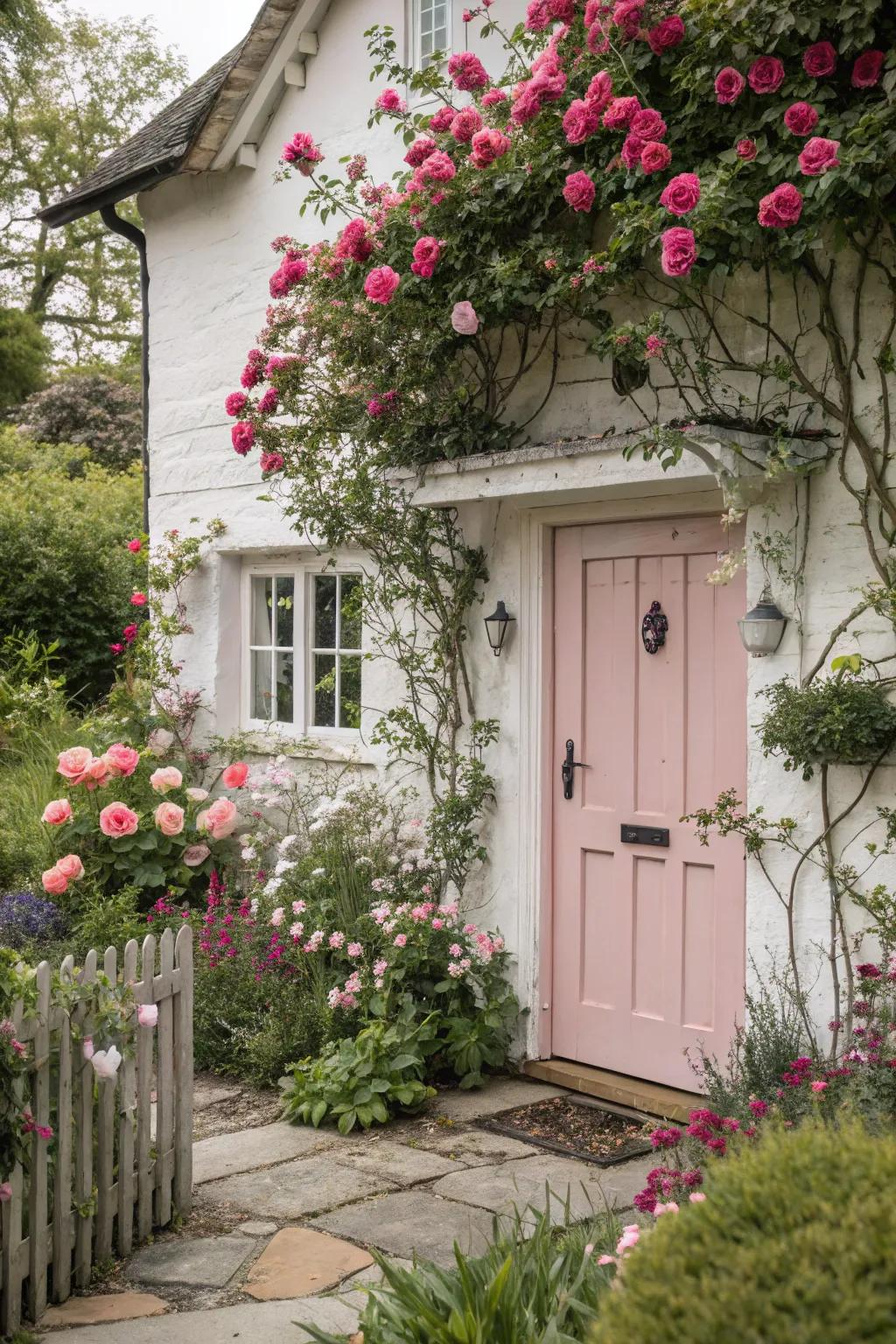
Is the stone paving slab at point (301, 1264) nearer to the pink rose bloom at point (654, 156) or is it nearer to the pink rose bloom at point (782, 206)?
the pink rose bloom at point (782, 206)

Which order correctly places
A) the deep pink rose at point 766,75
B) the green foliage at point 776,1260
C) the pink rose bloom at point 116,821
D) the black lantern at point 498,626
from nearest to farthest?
the green foliage at point 776,1260, the deep pink rose at point 766,75, the black lantern at point 498,626, the pink rose bloom at point 116,821

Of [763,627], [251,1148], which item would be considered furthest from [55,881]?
[763,627]

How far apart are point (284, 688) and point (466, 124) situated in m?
3.78

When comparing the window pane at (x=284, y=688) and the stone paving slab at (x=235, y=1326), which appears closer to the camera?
the stone paving slab at (x=235, y=1326)

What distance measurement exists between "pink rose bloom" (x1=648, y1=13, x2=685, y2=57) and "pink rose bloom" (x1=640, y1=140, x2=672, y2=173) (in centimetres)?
44

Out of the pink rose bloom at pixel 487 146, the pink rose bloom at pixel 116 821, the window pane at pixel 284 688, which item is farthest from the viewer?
the window pane at pixel 284 688

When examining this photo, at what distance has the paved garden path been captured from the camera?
3738 millimetres

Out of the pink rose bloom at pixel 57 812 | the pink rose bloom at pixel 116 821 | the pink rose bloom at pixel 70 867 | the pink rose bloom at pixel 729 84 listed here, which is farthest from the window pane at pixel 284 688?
the pink rose bloom at pixel 729 84

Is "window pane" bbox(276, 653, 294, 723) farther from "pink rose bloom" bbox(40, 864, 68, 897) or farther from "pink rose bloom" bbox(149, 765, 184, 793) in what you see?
"pink rose bloom" bbox(40, 864, 68, 897)

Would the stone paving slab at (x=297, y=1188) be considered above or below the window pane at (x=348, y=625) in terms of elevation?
below

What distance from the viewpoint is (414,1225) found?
444 cm

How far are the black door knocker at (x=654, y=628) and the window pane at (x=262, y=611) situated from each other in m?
3.30

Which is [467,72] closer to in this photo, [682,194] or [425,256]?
[425,256]

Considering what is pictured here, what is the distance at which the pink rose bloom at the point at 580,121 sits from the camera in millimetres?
Result: 5078
